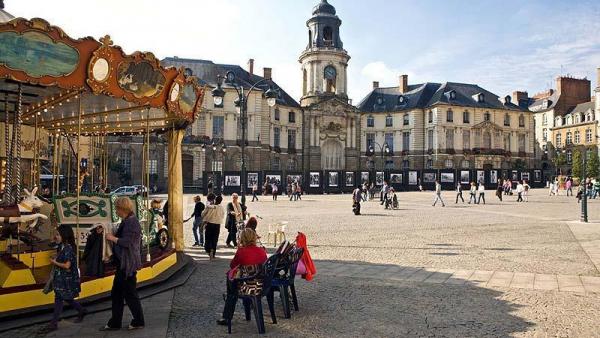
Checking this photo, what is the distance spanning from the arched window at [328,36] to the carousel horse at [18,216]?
56.2 metres

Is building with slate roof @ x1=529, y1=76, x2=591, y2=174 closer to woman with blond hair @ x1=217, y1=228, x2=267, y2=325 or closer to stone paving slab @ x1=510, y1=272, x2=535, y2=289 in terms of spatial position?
stone paving slab @ x1=510, y1=272, x2=535, y2=289

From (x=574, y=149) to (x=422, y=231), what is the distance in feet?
224

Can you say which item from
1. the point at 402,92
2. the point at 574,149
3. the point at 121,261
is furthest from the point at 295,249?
the point at 574,149

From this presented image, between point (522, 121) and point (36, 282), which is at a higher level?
point (522, 121)

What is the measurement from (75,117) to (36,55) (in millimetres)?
6385

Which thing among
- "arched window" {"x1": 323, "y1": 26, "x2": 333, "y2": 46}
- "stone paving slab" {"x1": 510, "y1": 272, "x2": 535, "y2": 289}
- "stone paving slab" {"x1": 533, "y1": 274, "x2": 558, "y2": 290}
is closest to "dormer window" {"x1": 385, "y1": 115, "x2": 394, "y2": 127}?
"arched window" {"x1": 323, "y1": 26, "x2": 333, "y2": 46}

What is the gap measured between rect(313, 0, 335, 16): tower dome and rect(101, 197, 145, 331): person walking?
59203 millimetres

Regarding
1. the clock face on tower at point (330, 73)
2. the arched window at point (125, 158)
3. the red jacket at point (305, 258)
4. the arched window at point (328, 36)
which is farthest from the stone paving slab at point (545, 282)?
the arched window at point (328, 36)

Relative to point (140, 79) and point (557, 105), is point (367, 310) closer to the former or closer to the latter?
point (140, 79)

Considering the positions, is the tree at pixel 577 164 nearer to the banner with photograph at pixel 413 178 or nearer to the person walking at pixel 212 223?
the banner with photograph at pixel 413 178

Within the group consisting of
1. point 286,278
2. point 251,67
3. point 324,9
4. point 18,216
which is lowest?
point 286,278

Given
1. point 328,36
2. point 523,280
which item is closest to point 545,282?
point 523,280

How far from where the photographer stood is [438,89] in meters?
68.7

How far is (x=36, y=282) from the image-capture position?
7.34 metres
